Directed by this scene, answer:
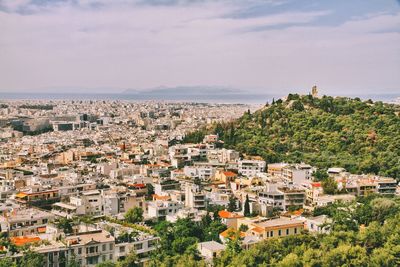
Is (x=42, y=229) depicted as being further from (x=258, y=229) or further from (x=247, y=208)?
(x=247, y=208)

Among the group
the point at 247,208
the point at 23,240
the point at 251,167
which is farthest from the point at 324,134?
the point at 23,240

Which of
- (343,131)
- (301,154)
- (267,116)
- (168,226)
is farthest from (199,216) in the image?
(267,116)

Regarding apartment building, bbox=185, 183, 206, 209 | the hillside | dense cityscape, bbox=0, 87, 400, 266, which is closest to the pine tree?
dense cityscape, bbox=0, 87, 400, 266

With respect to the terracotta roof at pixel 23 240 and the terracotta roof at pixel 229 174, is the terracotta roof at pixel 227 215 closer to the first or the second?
the terracotta roof at pixel 23 240

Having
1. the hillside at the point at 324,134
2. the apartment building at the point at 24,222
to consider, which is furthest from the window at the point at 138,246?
the hillside at the point at 324,134

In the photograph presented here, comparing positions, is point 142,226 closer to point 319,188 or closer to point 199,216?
point 199,216

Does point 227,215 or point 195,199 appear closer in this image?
point 227,215

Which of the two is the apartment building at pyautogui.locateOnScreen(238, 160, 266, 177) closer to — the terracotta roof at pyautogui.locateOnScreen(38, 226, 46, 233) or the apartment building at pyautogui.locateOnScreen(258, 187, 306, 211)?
the apartment building at pyautogui.locateOnScreen(258, 187, 306, 211)

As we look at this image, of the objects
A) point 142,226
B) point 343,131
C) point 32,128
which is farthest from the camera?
point 32,128

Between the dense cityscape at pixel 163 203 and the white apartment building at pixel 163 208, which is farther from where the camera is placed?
the white apartment building at pixel 163 208
